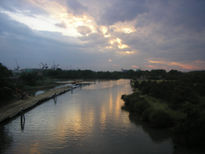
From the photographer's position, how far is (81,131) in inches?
645

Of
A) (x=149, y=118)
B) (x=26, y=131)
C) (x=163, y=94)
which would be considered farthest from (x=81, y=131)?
(x=163, y=94)

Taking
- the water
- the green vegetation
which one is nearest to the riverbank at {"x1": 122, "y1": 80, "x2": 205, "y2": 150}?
Result: the green vegetation

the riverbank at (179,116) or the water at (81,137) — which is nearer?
the riverbank at (179,116)

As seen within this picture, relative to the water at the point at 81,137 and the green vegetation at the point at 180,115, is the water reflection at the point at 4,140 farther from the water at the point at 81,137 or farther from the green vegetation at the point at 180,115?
the green vegetation at the point at 180,115

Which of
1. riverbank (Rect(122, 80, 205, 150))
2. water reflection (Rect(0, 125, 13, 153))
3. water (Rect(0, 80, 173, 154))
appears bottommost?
water reflection (Rect(0, 125, 13, 153))

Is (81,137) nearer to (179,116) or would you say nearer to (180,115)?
(179,116)

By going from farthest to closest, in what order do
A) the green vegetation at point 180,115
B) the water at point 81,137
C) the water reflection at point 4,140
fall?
1. the water reflection at point 4,140
2. the water at point 81,137
3. the green vegetation at point 180,115

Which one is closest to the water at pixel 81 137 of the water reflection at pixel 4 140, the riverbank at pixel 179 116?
the water reflection at pixel 4 140

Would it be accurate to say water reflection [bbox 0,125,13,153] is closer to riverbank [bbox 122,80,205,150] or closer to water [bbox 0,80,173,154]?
water [bbox 0,80,173,154]

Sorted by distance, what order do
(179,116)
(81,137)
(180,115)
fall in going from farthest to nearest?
(180,115), (179,116), (81,137)

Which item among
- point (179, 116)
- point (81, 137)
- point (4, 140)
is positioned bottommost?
point (4, 140)

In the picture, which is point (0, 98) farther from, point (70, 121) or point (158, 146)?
point (158, 146)

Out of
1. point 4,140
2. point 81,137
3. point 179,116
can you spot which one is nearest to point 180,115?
point 179,116

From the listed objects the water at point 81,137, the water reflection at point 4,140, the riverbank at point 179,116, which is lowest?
the water reflection at point 4,140
